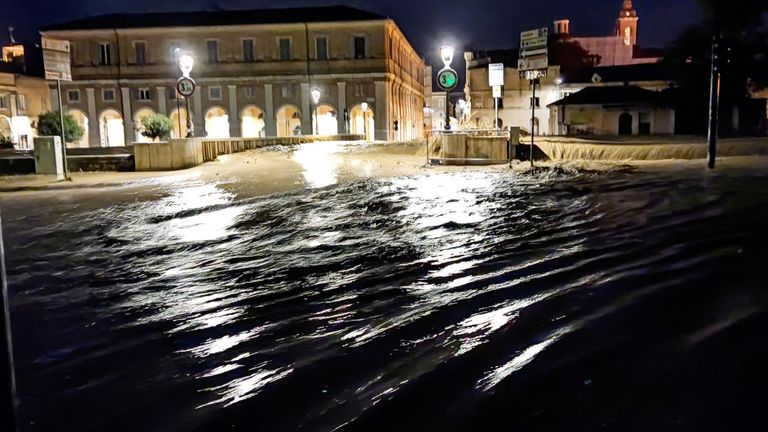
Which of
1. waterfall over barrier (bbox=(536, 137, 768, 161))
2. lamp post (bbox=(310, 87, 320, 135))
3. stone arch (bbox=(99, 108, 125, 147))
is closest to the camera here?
waterfall over barrier (bbox=(536, 137, 768, 161))

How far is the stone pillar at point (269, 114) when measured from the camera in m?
60.4

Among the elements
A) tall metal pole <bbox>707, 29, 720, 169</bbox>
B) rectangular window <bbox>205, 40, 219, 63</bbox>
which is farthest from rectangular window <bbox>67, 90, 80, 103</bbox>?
tall metal pole <bbox>707, 29, 720, 169</bbox>

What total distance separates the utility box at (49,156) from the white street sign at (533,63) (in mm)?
13124

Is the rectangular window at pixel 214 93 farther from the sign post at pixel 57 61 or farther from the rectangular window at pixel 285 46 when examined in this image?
the sign post at pixel 57 61

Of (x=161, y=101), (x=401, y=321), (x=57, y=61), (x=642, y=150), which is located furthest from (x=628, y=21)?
(x=401, y=321)

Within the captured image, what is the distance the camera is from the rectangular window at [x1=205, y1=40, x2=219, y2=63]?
61.1 metres

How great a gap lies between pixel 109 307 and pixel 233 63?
2273 inches

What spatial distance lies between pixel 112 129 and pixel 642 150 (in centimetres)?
5409

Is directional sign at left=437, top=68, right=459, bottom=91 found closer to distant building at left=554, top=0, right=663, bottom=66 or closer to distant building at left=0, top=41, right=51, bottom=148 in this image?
distant building at left=0, top=41, right=51, bottom=148

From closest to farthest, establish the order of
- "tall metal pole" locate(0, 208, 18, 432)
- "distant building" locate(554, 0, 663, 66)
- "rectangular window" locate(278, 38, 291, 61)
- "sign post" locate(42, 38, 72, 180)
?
"tall metal pole" locate(0, 208, 18, 432) → "sign post" locate(42, 38, 72, 180) → "rectangular window" locate(278, 38, 291, 61) → "distant building" locate(554, 0, 663, 66)

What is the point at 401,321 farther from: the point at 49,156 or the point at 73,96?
the point at 73,96

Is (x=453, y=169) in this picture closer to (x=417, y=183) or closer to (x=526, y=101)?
(x=417, y=183)

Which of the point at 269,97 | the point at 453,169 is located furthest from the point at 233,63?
the point at 453,169

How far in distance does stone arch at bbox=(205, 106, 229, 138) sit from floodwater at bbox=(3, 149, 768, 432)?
51841 millimetres
